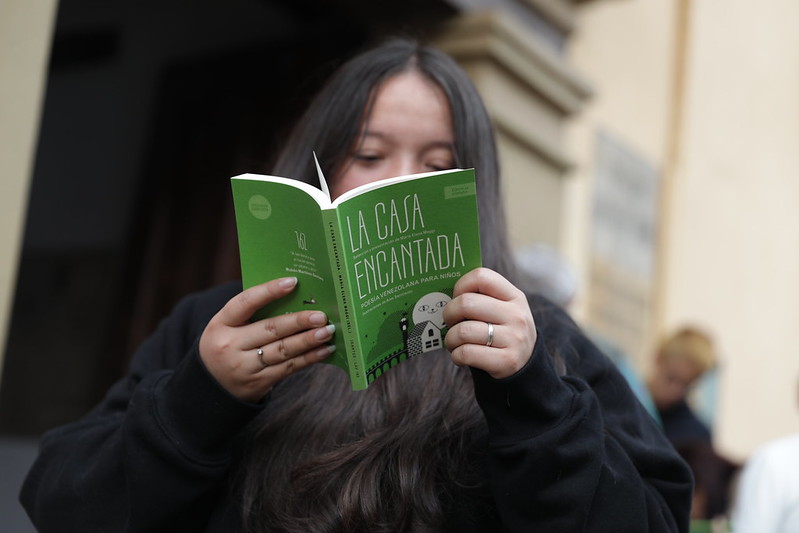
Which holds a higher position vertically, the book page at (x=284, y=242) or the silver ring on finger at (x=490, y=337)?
the book page at (x=284, y=242)

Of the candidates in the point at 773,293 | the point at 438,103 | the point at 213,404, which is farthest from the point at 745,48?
the point at 213,404

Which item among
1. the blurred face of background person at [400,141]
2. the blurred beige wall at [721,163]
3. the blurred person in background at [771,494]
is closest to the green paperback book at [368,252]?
the blurred face of background person at [400,141]

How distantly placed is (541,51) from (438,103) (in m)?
2.93

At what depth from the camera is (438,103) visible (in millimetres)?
1853

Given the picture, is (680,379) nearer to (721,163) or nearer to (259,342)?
(721,163)

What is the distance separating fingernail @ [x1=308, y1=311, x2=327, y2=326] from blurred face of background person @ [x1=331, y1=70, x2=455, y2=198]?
0.41 metres

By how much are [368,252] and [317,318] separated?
115 millimetres

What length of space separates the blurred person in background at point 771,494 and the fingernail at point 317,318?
1.70 m

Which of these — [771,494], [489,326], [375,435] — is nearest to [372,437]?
[375,435]

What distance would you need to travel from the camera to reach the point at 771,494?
2.74 meters

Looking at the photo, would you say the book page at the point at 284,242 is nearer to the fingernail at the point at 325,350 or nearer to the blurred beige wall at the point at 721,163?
the fingernail at the point at 325,350

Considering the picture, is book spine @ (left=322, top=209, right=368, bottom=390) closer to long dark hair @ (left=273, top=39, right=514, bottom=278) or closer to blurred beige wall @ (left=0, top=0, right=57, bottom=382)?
long dark hair @ (left=273, top=39, right=514, bottom=278)

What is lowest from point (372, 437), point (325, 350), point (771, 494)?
point (771, 494)

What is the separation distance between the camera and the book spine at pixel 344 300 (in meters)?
1.35
